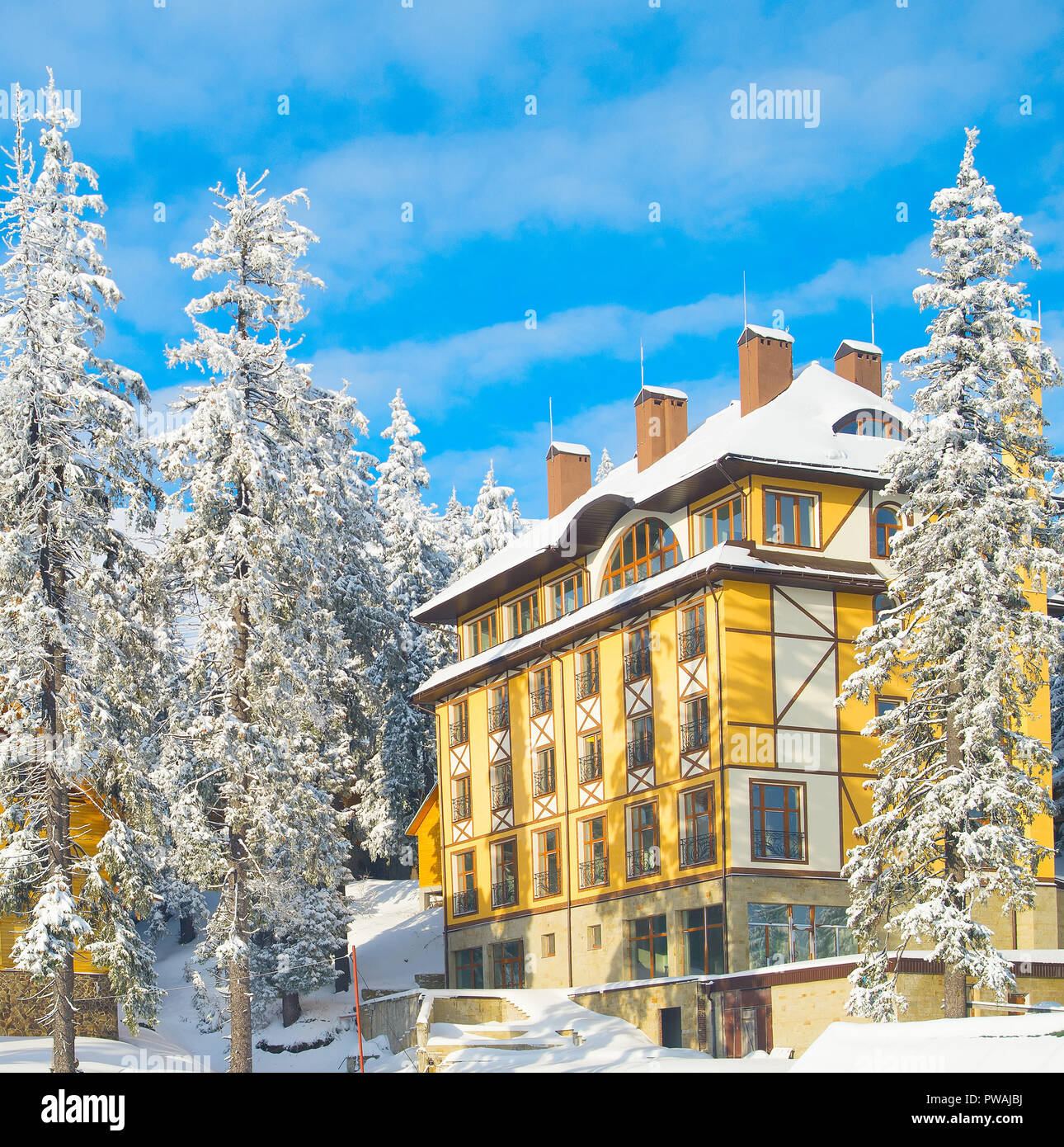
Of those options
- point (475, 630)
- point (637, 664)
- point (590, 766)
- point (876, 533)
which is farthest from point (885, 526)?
point (475, 630)

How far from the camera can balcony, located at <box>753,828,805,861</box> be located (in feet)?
112

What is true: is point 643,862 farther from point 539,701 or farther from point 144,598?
point 144,598

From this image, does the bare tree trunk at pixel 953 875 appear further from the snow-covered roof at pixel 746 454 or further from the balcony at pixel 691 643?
the balcony at pixel 691 643

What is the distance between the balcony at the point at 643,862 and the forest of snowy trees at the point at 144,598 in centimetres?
1025

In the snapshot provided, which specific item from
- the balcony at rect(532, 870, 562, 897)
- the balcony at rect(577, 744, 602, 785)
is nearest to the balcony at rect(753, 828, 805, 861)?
the balcony at rect(577, 744, 602, 785)

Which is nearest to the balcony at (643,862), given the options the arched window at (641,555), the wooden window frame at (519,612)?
the arched window at (641,555)

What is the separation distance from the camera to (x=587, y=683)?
134ft

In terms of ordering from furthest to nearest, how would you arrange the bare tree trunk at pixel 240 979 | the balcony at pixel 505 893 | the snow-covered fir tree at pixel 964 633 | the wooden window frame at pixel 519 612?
the wooden window frame at pixel 519 612, the balcony at pixel 505 893, the bare tree trunk at pixel 240 979, the snow-covered fir tree at pixel 964 633

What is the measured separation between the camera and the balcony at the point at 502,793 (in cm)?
4422

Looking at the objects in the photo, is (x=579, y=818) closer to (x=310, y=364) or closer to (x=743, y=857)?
(x=743, y=857)

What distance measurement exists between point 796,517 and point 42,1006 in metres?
21.4

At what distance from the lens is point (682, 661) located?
3650cm
